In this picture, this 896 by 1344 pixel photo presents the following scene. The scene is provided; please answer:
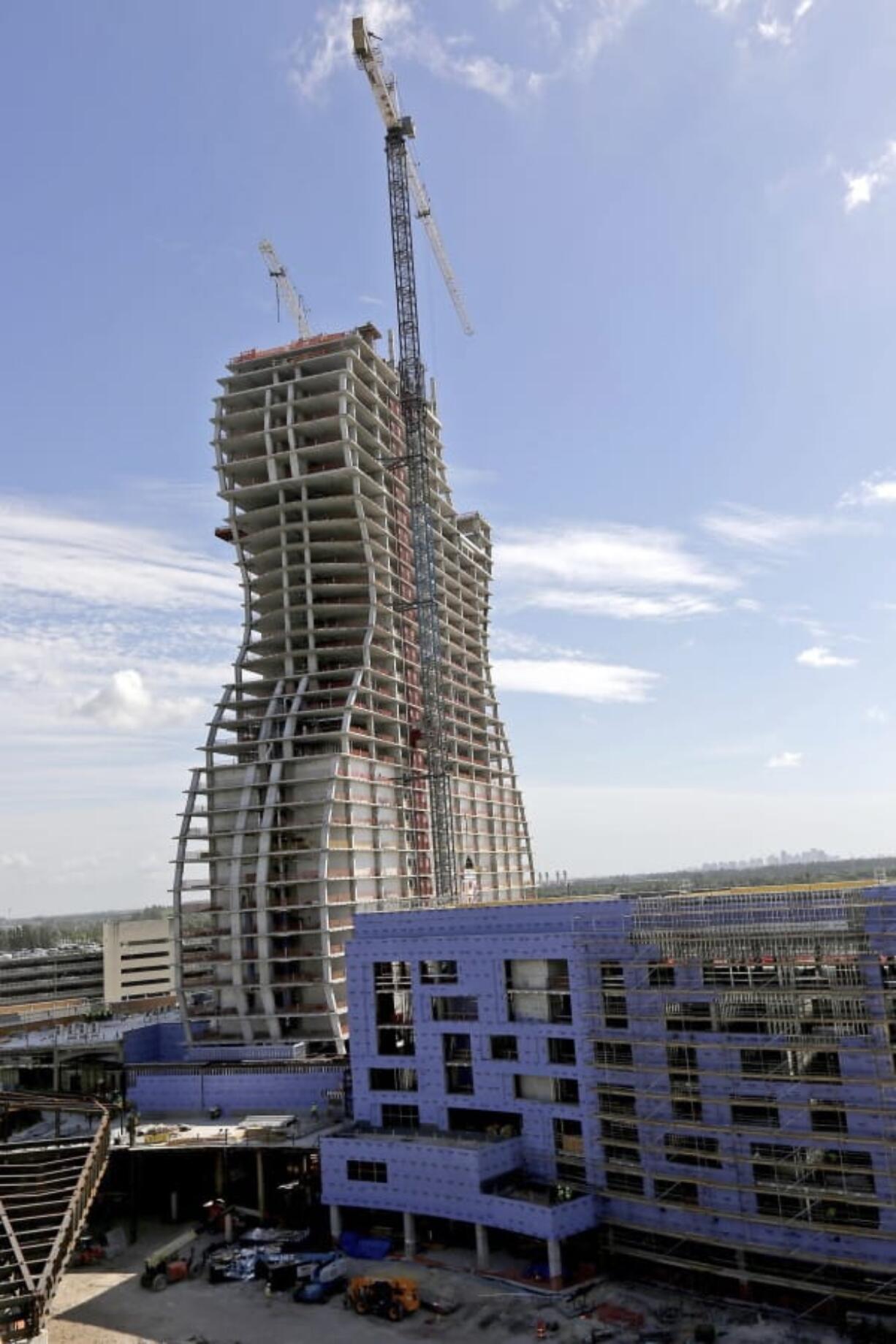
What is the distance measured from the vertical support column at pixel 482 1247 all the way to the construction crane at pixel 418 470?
65517mm

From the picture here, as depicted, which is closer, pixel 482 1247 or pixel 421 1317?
pixel 421 1317

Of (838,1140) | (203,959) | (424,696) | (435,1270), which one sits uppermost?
(424,696)

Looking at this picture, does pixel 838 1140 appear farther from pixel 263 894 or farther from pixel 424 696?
pixel 424 696

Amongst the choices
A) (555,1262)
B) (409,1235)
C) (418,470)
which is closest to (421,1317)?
(555,1262)

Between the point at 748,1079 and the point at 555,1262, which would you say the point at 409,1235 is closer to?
the point at 555,1262

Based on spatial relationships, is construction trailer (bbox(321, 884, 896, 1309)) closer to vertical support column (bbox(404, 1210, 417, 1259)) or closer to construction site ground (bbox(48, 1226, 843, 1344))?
vertical support column (bbox(404, 1210, 417, 1259))

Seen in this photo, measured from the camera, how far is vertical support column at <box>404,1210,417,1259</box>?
58.9m

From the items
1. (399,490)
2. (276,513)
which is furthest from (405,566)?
(276,513)

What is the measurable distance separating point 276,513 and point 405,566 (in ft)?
70.9

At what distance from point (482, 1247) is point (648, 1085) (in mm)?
13406

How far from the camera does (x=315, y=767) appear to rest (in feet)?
348

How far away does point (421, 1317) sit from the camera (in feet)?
167

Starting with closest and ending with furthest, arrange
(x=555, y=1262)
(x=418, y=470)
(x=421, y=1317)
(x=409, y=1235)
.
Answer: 1. (x=421, y=1317)
2. (x=555, y=1262)
3. (x=409, y=1235)
4. (x=418, y=470)

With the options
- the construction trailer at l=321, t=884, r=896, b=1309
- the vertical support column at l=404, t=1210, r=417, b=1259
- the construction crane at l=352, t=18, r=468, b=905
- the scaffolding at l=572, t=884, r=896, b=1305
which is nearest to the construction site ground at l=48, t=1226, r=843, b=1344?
the vertical support column at l=404, t=1210, r=417, b=1259
